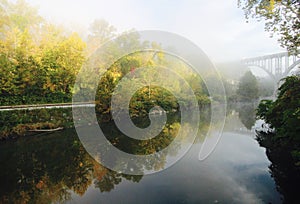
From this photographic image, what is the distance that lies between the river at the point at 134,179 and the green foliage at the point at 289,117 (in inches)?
40.5

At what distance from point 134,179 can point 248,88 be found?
4788 centimetres

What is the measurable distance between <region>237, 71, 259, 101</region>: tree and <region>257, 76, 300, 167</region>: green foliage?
136 feet

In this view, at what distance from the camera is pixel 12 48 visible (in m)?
17.6

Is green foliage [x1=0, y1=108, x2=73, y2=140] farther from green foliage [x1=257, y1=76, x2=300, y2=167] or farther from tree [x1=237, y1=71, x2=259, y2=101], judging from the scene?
tree [x1=237, y1=71, x2=259, y2=101]

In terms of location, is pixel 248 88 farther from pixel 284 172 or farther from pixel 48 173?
pixel 48 173

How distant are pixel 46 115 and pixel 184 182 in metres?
11.1

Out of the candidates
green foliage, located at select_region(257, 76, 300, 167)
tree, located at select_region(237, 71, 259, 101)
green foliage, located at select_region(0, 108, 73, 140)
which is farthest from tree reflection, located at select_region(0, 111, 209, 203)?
tree, located at select_region(237, 71, 259, 101)

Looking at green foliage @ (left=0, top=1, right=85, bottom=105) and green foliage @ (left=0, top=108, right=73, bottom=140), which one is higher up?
green foliage @ (left=0, top=1, right=85, bottom=105)

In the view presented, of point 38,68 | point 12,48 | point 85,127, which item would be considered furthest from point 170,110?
point 12,48

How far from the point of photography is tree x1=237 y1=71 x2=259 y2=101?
158 feet

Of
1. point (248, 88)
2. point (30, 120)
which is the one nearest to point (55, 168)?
point (30, 120)

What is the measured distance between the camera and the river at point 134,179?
538 centimetres

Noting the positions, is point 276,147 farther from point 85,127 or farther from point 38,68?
point 38,68

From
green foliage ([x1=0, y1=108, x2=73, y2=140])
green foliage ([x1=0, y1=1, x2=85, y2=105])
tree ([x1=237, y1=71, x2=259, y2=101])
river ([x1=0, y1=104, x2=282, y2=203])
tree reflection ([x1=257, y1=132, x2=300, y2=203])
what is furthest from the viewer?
tree ([x1=237, y1=71, x2=259, y2=101])
